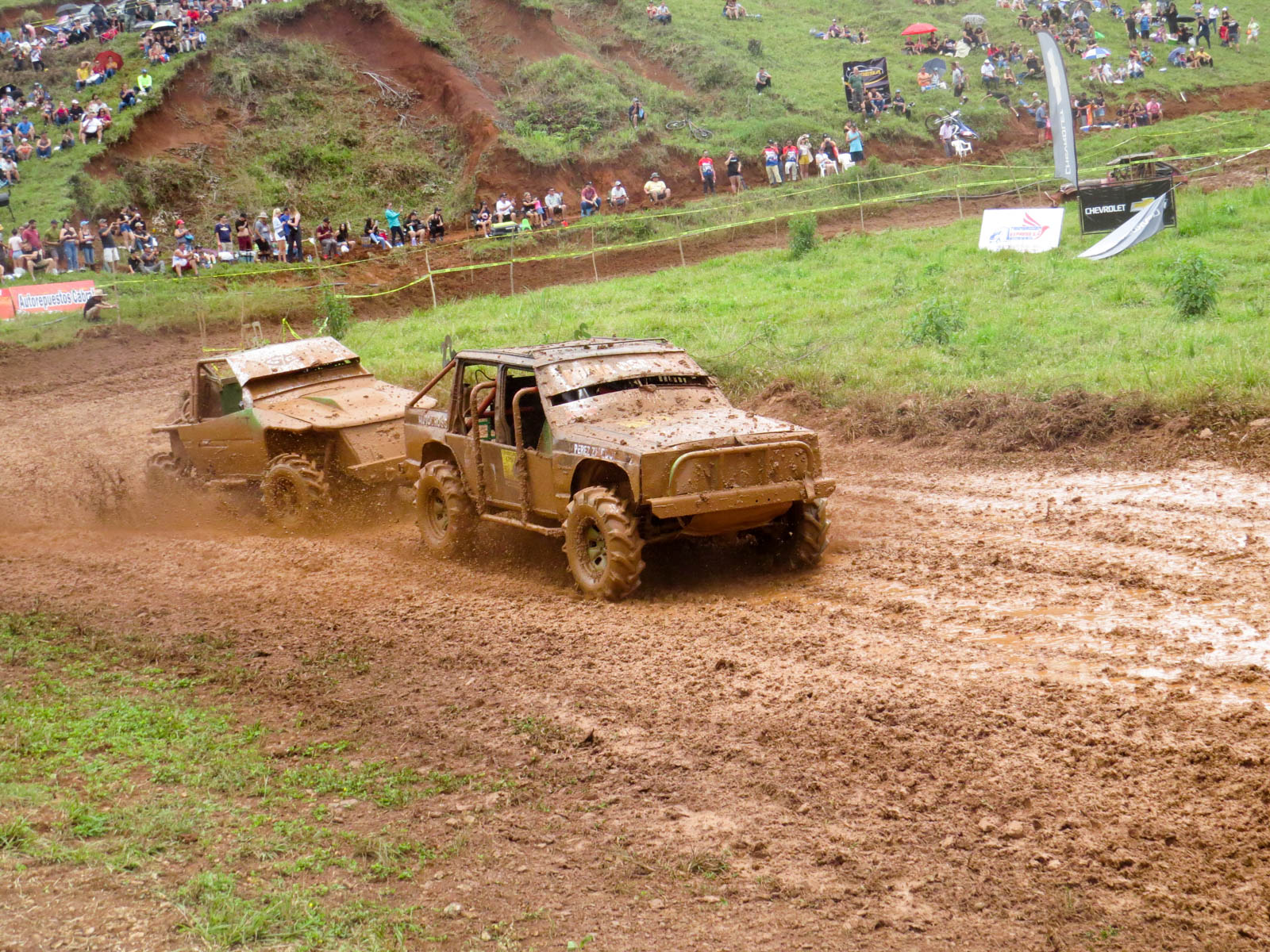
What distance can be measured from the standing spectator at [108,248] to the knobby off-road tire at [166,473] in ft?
57.6

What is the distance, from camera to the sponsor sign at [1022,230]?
21948 mm

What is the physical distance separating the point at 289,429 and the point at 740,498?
601 centimetres

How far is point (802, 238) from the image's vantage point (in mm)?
26156

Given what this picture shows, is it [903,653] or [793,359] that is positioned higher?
[793,359]

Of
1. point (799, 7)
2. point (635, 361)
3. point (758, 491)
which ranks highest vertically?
point (799, 7)

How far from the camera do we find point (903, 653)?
271 inches

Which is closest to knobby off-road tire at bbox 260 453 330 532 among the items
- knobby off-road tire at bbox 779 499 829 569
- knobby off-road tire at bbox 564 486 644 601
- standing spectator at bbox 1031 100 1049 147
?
knobby off-road tire at bbox 564 486 644 601

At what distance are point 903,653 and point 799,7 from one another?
56.1 m

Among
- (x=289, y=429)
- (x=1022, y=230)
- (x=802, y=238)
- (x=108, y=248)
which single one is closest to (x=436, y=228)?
(x=108, y=248)

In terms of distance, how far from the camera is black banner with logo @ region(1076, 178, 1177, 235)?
20.8 meters

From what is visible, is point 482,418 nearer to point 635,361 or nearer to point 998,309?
point 635,361

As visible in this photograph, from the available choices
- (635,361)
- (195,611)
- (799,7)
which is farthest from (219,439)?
(799,7)

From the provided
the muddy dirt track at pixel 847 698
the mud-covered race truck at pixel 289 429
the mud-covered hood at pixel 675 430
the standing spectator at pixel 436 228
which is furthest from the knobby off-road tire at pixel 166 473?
the standing spectator at pixel 436 228

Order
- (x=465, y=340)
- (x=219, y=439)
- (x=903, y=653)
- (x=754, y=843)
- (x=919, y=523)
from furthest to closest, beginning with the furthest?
(x=465, y=340) → (x=219, y=439) → (x=919, y=523) → (x=903, y=653) → (x=754, y=843)
